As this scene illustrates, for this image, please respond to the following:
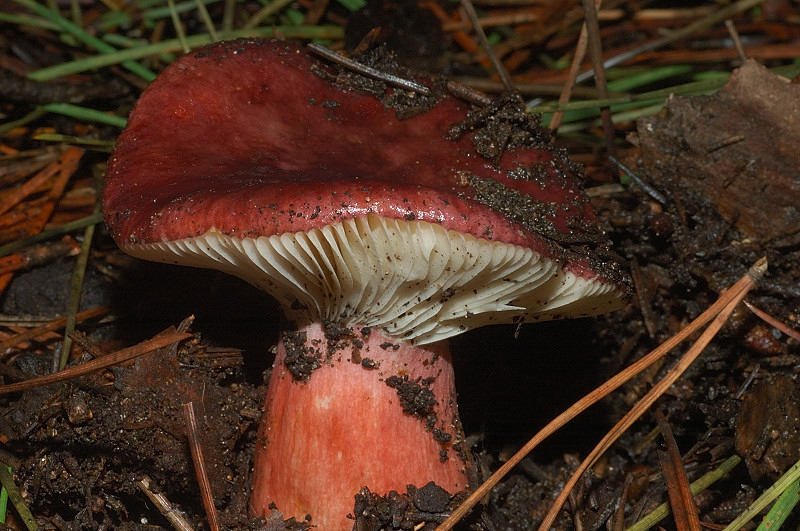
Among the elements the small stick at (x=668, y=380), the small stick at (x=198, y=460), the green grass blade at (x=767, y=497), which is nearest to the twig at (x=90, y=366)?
the small stick at (x=198, y=460)

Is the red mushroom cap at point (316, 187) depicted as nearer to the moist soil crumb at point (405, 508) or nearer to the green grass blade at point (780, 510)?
the moist soil crumb at point (405, 508)

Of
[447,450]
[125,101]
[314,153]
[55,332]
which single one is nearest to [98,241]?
[55,332]

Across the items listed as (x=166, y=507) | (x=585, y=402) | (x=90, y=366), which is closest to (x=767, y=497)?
(x=585, y=402)

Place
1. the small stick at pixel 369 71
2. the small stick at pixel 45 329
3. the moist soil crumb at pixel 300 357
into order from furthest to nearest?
1. the small stick at pixel 45 329
2. the small stick at pixel 369 71
3. the moist soil crumb at pixel 300 357

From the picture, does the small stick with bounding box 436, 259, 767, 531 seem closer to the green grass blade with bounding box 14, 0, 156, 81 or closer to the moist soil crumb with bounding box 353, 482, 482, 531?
the moist soil crumb with bounding box 353, 482, 482, 531

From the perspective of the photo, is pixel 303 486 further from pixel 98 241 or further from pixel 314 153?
pixel 98 241

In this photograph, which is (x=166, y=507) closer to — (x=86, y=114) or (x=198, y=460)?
(x=198, y=460)

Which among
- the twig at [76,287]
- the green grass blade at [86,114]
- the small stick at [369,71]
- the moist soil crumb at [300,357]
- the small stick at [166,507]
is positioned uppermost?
the green grass blade at [86,114]
